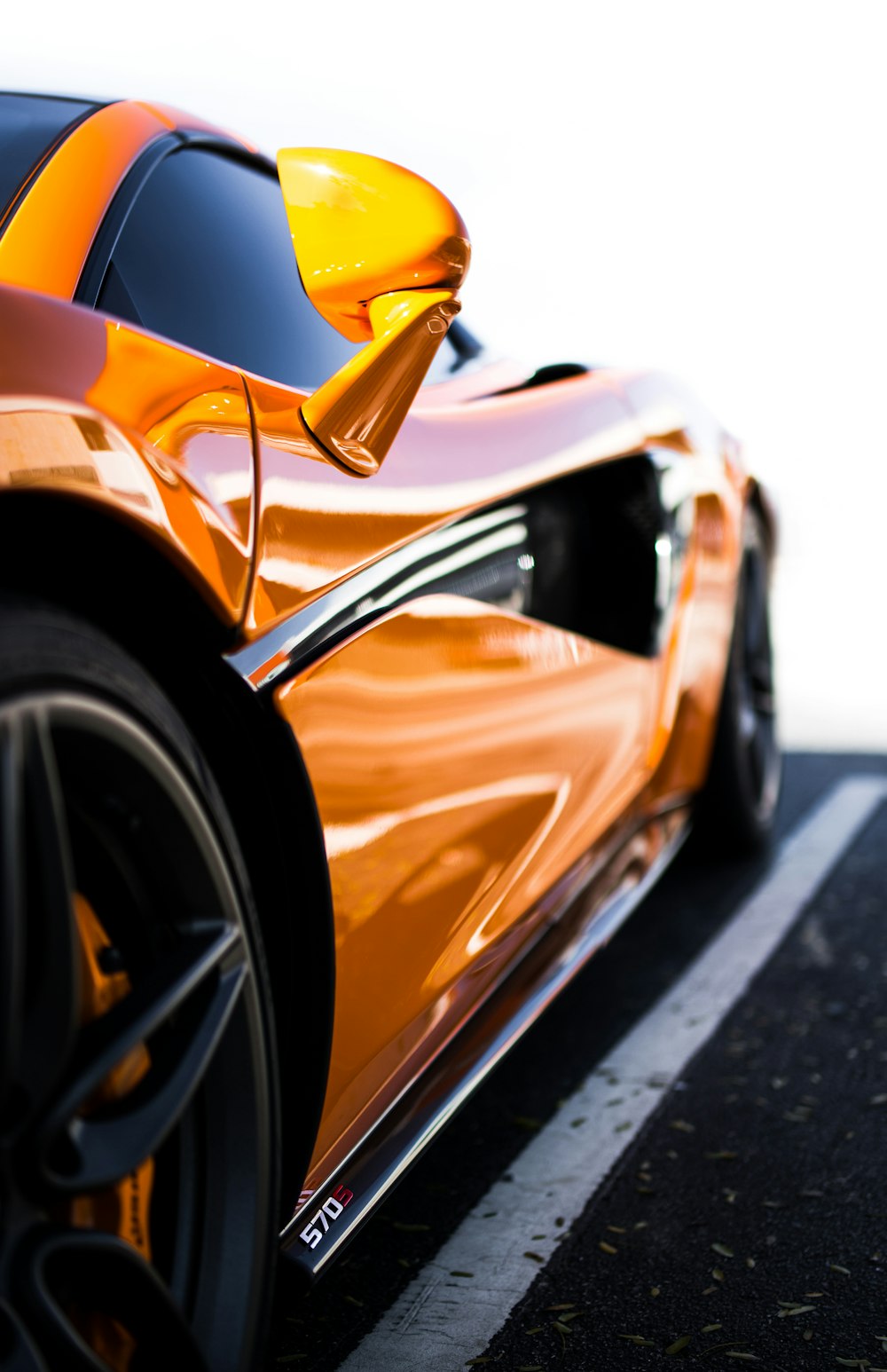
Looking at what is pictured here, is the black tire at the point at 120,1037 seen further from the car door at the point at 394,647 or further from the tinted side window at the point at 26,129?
the tinted side window at the point at 26,129

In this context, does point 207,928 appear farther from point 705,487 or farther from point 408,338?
point 705,487

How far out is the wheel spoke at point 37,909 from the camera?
0.83m

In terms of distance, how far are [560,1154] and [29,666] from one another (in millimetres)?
1380

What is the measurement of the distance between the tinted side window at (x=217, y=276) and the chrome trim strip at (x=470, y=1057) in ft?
2.76

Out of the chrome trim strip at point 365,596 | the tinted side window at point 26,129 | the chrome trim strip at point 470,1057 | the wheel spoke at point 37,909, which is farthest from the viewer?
the tinted side window at point 26,129

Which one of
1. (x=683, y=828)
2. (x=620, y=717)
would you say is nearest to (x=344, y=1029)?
(x=620, y=717)

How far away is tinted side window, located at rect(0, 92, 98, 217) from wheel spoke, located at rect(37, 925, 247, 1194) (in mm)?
846

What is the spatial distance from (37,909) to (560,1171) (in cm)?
125

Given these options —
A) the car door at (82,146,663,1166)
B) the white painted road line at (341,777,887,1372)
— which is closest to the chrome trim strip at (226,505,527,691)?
the car door at (82,146,663,1166)

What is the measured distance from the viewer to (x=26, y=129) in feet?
5.01

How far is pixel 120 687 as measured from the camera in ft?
3.19

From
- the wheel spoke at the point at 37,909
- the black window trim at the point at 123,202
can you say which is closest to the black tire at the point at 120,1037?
the wheel spoke at the point at 37,909

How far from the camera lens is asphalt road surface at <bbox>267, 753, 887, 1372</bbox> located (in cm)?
148

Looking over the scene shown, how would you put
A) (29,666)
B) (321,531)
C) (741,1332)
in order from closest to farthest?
1. (29,666)
2. (321,531)
3. (741,1332)
